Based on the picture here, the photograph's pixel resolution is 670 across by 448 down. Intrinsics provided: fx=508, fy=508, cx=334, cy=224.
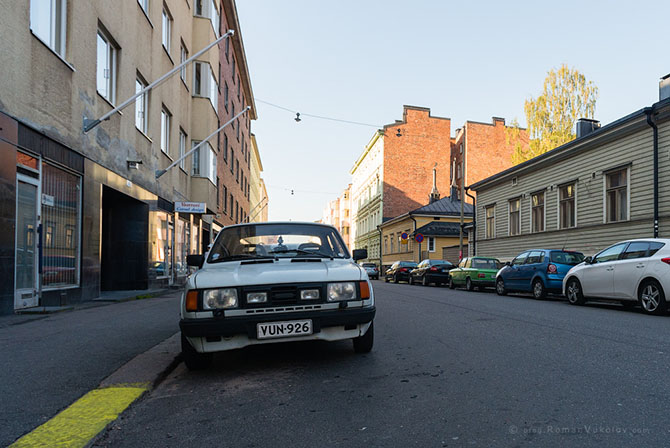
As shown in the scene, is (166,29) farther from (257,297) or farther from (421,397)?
(421,397)

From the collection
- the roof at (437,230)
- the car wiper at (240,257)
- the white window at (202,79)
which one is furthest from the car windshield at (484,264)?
the roof at (437,230)

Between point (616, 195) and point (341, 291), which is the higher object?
point (616, 195)

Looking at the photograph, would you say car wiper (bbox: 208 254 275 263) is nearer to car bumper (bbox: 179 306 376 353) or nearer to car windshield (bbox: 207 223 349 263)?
car windshield (bbox: 207 223 349 263)

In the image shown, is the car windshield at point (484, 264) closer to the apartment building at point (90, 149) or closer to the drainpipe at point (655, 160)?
the drainpipe at point (655, 160)

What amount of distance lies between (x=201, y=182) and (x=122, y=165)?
30.9 feet

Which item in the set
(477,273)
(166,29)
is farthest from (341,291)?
(166,29)

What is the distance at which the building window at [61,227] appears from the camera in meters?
9.93

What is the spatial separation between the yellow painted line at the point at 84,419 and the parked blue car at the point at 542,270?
12741 millimetres

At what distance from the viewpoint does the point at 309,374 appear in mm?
4676

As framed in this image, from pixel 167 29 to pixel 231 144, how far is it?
15.8 meters

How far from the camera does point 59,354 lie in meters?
5.41

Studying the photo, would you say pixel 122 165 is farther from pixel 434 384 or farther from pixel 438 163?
pixel 438 163

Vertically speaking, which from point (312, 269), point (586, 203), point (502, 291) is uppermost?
point (586, 203)

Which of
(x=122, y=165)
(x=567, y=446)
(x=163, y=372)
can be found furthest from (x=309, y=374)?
(x=122, y=165)
